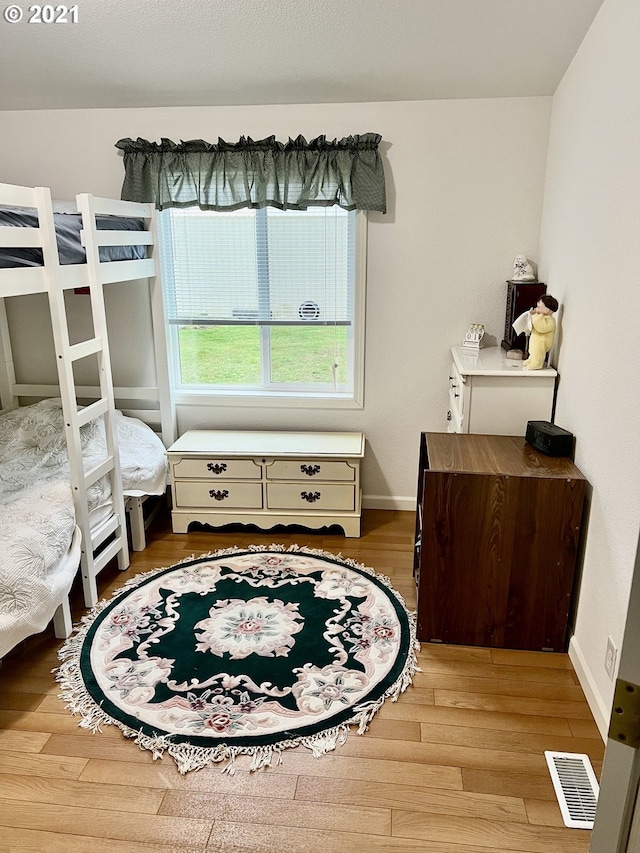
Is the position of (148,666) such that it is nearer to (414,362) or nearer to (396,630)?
(396,630)

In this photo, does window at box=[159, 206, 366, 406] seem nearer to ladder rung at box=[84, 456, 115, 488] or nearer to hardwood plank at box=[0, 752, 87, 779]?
ladder rung at box=[84, 456, 115, 488]

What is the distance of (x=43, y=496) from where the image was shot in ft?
8.41

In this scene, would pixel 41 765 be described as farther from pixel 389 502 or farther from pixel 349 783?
pixel 389 502

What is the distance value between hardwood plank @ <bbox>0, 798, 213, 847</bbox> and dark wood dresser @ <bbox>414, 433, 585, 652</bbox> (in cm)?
114

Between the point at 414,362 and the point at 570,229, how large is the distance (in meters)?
1.17

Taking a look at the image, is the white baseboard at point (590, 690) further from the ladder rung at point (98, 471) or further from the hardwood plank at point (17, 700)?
the ladder rung at point (98, 471)

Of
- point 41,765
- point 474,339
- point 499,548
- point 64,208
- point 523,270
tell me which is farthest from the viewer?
point 523,270

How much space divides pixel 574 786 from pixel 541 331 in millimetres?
1737

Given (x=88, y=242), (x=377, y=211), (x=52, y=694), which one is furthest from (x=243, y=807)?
A: (x=377, y=211)

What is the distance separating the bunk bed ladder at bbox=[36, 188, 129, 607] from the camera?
94.1 inches

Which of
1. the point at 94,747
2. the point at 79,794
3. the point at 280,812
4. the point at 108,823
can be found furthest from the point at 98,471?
the point at 280,812

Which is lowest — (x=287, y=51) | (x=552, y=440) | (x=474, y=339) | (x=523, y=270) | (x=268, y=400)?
(x=268, y=400)

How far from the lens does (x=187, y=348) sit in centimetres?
375

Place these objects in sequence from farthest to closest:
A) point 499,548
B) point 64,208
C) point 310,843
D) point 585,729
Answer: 1. point 64,208
2. point 499,548
3. point 585,729
4. point 310,843
